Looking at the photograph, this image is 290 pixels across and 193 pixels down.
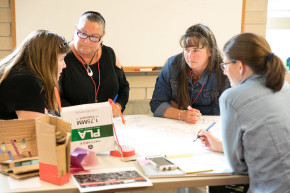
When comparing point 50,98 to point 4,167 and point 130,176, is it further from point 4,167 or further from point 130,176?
point 130,176

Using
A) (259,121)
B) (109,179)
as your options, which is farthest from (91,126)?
(259,121)

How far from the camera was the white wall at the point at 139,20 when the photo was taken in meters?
3.00

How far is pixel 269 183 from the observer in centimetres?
132

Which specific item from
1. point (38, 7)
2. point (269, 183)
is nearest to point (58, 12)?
point (38, 7)

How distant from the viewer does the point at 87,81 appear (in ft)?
7.83

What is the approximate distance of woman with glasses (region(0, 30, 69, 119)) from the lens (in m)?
1.55

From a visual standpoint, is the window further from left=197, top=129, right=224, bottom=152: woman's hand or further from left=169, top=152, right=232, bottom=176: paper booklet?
left=169, top=152, right=232, bottom=176: paper booklet

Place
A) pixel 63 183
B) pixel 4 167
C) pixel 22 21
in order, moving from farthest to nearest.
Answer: pixel 22 21 → pixel 4 167 → pixel 63 183

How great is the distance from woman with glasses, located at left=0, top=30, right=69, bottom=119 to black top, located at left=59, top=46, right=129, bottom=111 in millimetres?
565

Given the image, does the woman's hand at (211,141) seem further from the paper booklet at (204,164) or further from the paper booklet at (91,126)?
the paper booklet at (91,126)

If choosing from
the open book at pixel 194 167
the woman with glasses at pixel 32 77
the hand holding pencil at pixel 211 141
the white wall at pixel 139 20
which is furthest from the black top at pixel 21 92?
the white wall at pixel 139 20

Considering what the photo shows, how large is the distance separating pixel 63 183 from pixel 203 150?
2.37ft

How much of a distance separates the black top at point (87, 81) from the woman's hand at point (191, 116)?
0.51m

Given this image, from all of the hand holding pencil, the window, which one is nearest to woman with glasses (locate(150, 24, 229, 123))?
the hand holding pencil
